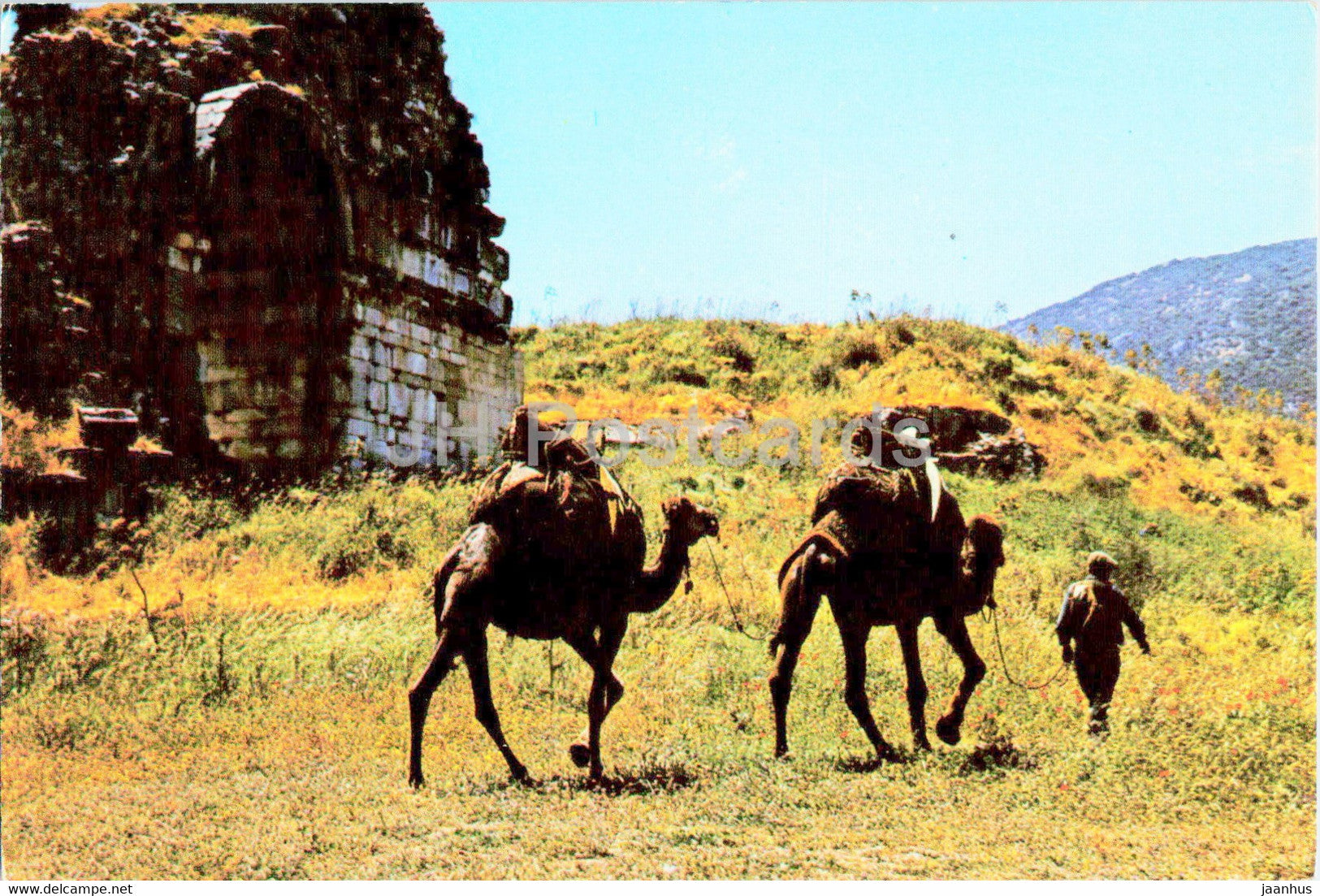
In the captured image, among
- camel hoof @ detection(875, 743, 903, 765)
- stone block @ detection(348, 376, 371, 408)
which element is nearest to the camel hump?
camel hoof @ detection(875, 743, 903, 765)

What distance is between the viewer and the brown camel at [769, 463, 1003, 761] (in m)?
7.21

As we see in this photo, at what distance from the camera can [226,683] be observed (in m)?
8.67

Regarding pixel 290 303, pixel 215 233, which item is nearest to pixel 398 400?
pixel 290 303

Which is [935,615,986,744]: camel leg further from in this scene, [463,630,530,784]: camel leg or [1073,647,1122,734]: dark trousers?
[463,630,530,784]: camel leg

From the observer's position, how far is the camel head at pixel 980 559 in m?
7.56

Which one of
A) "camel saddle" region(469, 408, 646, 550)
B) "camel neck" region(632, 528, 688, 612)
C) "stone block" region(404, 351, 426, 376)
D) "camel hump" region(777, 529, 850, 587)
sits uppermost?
"stone block" region(404, 351, 426, 376)

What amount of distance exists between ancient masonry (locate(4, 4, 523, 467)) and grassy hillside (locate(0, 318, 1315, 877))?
1340mm

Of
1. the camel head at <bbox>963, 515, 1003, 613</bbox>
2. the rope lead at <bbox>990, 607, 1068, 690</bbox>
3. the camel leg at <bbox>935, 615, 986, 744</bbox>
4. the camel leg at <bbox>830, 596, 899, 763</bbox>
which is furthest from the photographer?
the rope lead at <bbox>990, 607, 1068, 690</bbox>

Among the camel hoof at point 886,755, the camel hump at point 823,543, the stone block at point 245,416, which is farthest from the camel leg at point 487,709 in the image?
the stone block at point 245,416

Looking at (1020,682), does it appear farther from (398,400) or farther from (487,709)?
(398,400)

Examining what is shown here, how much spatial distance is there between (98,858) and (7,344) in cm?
921

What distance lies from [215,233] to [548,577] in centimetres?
941

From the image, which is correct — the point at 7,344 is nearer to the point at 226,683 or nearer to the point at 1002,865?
the point at 226,683

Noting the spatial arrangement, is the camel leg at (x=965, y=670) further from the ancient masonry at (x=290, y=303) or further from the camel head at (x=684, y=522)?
the ancient masonry at (x=290, y=303)
